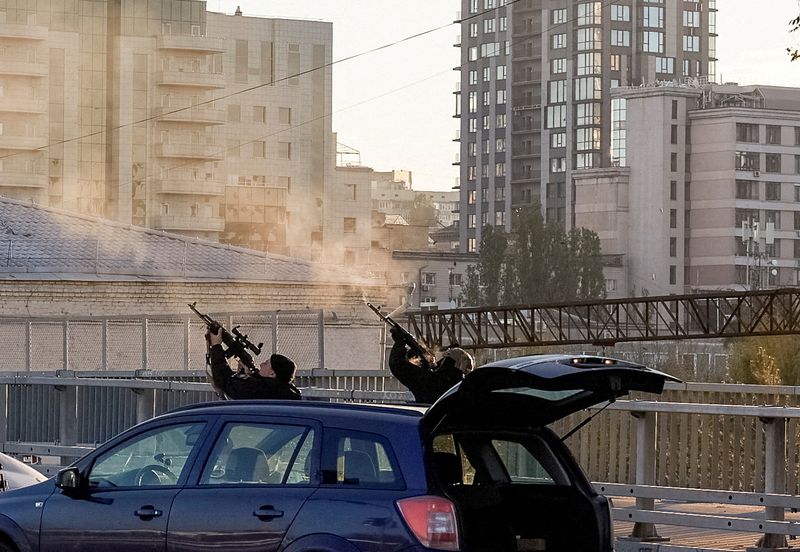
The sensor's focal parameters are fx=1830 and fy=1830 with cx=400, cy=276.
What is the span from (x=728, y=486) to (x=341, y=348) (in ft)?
130

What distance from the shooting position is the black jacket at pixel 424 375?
14859 millimetres

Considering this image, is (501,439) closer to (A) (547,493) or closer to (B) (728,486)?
(A) (547,493)

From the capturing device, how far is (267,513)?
10148 mm

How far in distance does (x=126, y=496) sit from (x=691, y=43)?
176 metres

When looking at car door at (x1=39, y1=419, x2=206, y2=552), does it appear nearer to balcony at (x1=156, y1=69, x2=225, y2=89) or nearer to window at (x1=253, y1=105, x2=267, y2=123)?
balcony at (x1=156, y1=69, x2=225, y2=89)

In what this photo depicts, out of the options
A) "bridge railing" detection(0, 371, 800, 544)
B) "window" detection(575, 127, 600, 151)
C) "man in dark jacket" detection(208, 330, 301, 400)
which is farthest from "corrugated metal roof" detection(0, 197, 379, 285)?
"window" detection(575, 127, 600, 151)

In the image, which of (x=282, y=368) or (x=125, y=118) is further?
(x=125, y=118)

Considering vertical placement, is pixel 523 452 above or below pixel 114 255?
below

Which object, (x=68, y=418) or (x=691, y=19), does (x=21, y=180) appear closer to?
(x=68, y=418)

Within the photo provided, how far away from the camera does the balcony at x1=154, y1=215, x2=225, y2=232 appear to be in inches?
4402

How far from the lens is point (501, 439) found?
1047cm

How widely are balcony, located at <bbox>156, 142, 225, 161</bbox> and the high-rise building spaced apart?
59339 millimetres

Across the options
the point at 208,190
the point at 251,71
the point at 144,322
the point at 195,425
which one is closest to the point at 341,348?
the point at 144,322

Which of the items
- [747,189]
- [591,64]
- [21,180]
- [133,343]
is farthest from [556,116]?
[133,343]
